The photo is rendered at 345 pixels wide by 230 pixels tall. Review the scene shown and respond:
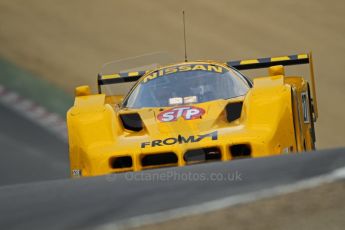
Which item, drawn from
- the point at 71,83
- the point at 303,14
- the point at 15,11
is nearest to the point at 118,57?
the point at 71,83

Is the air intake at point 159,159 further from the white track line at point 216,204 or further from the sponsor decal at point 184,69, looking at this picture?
the white track line at point 216,204

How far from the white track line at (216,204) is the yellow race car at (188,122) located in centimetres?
295

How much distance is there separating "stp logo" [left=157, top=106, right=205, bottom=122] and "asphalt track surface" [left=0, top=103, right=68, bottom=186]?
9.43 feet

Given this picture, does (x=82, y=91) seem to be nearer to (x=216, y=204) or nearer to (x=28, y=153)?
(x=28, y=153)

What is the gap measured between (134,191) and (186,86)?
3935 millimetres

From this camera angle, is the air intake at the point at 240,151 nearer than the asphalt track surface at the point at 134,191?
No

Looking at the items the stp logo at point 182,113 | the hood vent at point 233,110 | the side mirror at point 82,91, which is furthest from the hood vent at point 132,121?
the side mirror at point 82,91

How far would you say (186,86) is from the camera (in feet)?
26.3

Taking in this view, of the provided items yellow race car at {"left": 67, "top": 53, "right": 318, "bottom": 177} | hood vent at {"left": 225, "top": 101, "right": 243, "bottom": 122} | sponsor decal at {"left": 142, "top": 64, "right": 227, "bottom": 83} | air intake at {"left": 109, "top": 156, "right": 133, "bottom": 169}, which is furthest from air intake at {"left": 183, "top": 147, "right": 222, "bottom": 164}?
sponsor decal at {"left": 142, "top": 64, "right": 227, "bottom": 83}

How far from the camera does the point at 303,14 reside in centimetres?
1522

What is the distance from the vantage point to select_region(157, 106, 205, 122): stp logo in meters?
7.23

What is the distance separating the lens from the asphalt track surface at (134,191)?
144 inches

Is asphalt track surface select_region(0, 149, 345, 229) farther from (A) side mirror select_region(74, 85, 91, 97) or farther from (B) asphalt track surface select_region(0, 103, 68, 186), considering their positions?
(B) asphalt track surface select_region(0, 103, 68, 186)

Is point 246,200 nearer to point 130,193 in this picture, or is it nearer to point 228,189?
point 228,189
